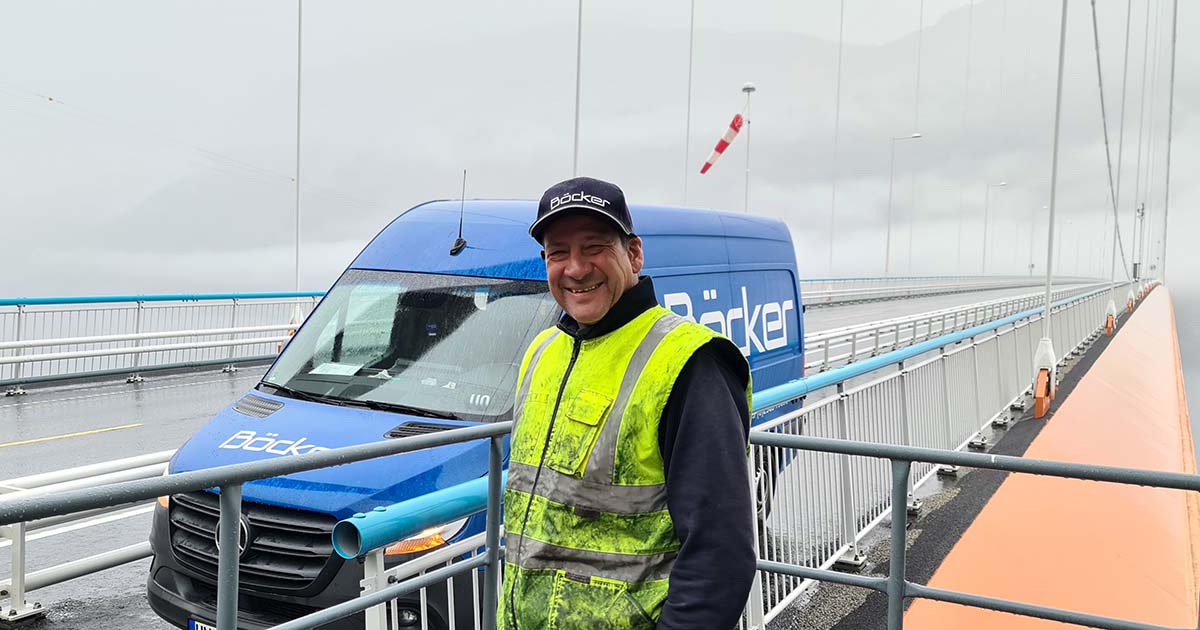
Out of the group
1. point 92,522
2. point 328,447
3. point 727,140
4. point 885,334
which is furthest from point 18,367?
point 727,140

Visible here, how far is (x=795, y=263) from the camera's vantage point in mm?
8828

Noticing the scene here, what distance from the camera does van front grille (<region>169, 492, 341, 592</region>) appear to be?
3.91 metres

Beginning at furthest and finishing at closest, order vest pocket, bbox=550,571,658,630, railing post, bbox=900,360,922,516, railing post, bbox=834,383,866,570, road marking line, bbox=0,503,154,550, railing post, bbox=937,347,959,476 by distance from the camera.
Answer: railing post, bbox=937,347,959,476, railing post, bbox=900,360,922,516, road marking line, bbox=0,503,154,550, railing post, bbox=834,383,866,570, vest pocket, bbox=550,571,658,630

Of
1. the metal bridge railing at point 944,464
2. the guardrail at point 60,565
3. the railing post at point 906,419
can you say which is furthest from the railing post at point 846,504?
the guardrail at point 60,565

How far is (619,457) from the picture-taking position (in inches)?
81.4

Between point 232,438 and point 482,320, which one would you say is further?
point 482,320

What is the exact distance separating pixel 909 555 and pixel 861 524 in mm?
556

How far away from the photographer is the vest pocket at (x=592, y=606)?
79.7 inches

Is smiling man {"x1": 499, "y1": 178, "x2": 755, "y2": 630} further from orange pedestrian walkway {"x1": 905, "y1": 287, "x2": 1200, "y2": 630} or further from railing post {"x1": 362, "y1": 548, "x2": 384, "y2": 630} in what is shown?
orange pedestrian walkway {"x1": 905, "y1": 287, "x2": 1200, "y2": 630}

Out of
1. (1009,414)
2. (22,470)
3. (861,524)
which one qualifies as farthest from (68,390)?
(1009,414)

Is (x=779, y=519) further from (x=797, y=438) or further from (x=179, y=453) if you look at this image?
(x=179, y=453)

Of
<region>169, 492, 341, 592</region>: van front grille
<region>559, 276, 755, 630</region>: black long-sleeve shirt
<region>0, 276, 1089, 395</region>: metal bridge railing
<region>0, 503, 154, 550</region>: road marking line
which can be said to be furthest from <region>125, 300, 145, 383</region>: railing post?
<region>559, 276, 755, 630</region>: black long-sleeve shirt

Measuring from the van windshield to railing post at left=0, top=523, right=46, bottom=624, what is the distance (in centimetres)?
162

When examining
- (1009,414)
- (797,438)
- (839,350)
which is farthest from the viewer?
(839,350)
